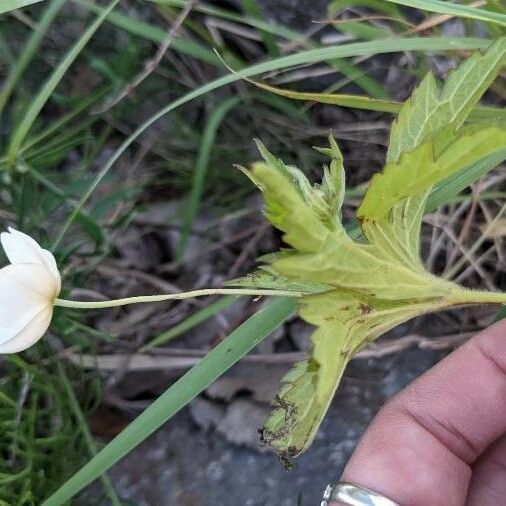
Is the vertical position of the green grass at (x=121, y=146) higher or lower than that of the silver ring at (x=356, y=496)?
higher

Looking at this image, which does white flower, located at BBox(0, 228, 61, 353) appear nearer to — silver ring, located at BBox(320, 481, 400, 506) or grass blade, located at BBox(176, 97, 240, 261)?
silver ring, located at BBox(320, 481, 400, 506)

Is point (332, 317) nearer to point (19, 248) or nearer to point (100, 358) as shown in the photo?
point (19, 248)

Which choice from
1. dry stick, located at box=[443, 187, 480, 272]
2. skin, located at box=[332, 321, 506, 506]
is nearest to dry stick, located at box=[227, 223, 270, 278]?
dry stick, located at box=[443, 187, 480, 272]

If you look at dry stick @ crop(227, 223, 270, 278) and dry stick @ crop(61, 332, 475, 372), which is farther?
dry stick @ crop(227, 223, 270, 278)

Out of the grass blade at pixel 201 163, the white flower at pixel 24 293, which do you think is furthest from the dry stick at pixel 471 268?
the white flower at pixel 24 293

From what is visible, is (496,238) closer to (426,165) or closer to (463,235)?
(463,235)

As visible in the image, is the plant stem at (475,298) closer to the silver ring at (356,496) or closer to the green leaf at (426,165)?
the green leaf at (426,165)
